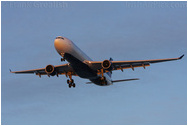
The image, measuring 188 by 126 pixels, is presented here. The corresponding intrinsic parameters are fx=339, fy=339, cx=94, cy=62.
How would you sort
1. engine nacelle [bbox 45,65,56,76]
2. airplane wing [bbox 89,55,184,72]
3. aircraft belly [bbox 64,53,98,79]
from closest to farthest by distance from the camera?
aircraft belly [bbox 64,53,98,79] < airplane wing [bbox 89,55,184,72] < engine nacelle [bbox 45,65,56,76]

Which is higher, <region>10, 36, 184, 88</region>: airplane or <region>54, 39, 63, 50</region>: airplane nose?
<region>54, 39, 63, 50</region>: airplane nose

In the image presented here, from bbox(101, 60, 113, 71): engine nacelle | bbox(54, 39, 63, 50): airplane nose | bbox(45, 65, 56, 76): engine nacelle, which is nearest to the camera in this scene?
bbox(54, 39, 63, 50): airplane nose

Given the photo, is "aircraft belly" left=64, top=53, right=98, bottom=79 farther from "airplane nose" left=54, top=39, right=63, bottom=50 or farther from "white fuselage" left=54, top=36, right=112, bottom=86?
"airplane nose" left=54, top=39, right=63, bottom=50

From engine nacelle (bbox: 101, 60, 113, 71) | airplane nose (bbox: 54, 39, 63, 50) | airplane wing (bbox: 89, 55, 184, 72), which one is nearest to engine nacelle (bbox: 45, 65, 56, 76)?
airplane nose (bbox: 54, 39, 63, 50)

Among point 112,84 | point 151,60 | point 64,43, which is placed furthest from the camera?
point 112,84

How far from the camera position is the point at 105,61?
5106 centimetres

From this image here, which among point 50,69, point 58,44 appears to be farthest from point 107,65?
point 50,69

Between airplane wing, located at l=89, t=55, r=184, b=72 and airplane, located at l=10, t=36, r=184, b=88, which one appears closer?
airplane, located at l=10, t=36, r=184, b=88

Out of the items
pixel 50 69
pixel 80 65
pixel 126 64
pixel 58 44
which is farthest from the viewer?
pixel 126 64

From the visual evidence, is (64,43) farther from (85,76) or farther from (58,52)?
(85,76)

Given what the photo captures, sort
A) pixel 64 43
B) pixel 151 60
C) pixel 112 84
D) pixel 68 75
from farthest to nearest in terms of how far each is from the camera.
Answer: pixel 112 84, pixel 68 75, pixel 151 60, pixel 64 43

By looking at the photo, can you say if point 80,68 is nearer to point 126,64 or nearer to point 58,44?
point 58,44

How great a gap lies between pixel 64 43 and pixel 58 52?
166cm

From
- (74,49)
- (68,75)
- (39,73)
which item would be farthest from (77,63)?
(39,73)
